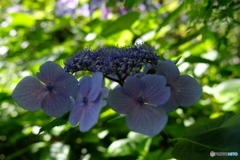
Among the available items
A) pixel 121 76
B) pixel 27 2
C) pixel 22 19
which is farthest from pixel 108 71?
pixel 27 2

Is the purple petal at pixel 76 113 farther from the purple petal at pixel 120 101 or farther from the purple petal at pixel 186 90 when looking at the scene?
the purple petal at pixel 186 90

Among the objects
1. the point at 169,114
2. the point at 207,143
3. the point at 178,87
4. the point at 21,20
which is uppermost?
the point at 21,20

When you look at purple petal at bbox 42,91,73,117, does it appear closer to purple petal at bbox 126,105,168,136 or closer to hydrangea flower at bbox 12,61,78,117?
hydrangea flower at bbox 12,61,78,117

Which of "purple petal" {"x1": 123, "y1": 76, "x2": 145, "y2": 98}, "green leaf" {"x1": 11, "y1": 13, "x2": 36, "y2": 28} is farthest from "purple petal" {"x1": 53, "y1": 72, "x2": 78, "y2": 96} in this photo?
"green leaf" {"x1": 11, "y1": 13, "x2": 36, "y2": 28}

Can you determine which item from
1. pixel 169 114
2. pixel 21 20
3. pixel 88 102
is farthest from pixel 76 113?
pixel 21 20

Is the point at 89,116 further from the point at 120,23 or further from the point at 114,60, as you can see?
the point at 120,23

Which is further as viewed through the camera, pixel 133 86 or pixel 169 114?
pixel 169 114

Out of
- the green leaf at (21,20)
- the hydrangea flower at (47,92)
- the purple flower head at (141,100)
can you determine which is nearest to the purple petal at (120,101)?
the purple flower head at (141,100)
